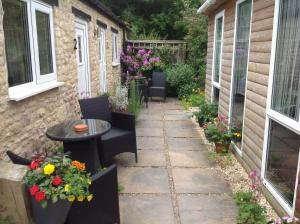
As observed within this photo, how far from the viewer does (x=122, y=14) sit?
1659 centimetres

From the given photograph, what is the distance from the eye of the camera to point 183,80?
9984 mm

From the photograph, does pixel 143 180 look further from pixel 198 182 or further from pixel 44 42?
pixel 44 42

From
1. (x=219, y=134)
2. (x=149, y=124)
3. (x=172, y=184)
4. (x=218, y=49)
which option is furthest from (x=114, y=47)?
(x=172, y=184)

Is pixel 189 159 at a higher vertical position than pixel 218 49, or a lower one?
lower

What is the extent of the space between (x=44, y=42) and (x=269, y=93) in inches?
117

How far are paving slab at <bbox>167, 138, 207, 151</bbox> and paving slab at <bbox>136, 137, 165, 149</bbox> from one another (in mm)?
153

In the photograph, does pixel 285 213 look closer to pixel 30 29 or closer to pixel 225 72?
pixel 225 72

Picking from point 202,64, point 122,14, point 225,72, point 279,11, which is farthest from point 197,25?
point 279,11

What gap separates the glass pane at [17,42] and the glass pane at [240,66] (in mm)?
2951

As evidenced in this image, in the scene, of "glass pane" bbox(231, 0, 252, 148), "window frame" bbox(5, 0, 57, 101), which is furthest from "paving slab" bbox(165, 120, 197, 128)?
"window frame" bbox(5, 0, 57, 101)

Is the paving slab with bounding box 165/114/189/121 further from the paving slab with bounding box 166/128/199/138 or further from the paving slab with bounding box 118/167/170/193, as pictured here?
the paving slab with bounding box 118/167/170/193

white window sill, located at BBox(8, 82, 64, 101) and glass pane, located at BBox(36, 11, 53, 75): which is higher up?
glass pane, located at BBox(36, 11, 53, 75)

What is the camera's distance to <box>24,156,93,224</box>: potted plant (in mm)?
2029

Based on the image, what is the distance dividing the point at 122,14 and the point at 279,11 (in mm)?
14558
